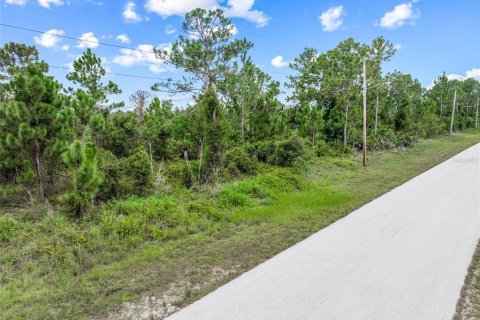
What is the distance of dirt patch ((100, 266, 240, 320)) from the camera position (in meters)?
3.43

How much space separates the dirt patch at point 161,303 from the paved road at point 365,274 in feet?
0.67

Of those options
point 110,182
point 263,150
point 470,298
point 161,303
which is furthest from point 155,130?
point 470,298

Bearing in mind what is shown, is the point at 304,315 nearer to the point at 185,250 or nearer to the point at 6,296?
the point at 185,250

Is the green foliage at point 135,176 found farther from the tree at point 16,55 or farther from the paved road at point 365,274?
the tree at point 16,55

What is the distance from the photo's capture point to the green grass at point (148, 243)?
3.91m

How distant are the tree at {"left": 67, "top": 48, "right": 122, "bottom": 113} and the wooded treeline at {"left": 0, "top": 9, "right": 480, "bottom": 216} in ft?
0.15

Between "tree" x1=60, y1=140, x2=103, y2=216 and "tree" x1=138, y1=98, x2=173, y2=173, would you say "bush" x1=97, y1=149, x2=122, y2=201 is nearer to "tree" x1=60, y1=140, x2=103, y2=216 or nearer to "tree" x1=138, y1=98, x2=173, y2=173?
"tree" x1=60, y1=140, x2=103, y2=216

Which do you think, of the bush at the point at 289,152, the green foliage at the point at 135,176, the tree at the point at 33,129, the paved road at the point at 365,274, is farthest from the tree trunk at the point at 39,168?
the bush at the point at 289,152

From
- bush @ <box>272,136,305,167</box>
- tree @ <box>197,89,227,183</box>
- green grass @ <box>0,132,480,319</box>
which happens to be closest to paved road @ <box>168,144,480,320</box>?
green grass @ <box>0,132,480,319</box>

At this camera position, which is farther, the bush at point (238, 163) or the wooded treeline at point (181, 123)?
the bush at point (238, 163)

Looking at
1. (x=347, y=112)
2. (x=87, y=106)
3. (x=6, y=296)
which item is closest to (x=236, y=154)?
(x=87, y=106)

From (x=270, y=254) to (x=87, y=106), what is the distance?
6961 millimetres

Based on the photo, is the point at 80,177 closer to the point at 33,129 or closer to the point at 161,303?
the point at 33,129

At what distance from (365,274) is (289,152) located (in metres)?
Result: 8.99
